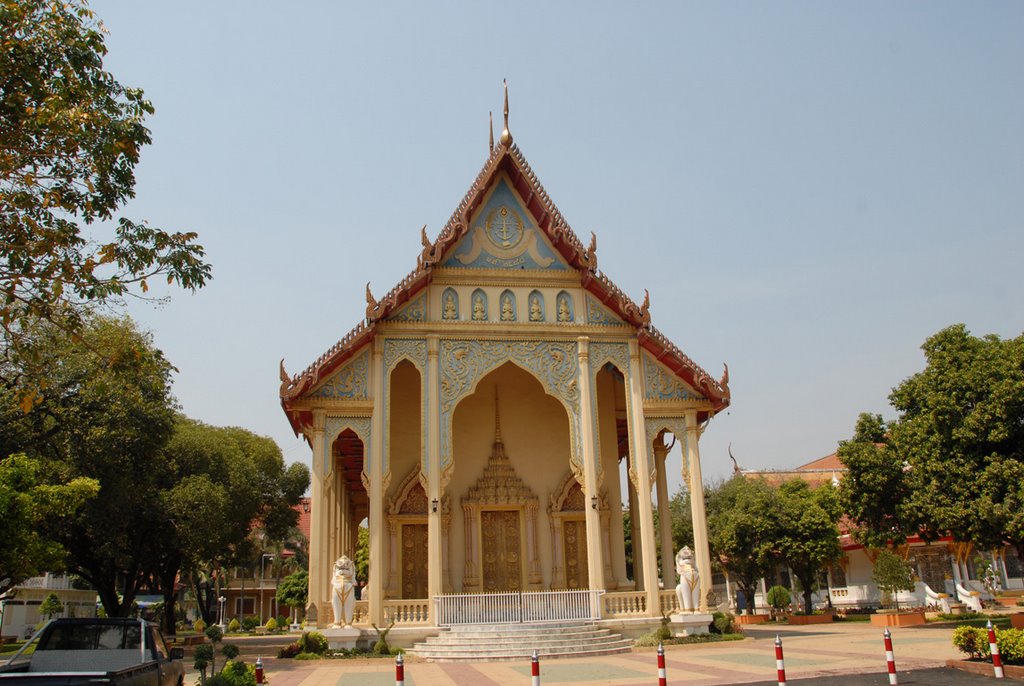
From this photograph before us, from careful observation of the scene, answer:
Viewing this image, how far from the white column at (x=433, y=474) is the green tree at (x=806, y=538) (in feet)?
47.7

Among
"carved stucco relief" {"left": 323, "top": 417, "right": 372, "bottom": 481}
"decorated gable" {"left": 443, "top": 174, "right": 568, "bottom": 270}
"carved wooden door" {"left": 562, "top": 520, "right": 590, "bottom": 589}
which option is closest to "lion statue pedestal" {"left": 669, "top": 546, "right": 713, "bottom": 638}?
"carved wooden door" {"left": 562, "top": 520, "right": 590, "bottom": 589}

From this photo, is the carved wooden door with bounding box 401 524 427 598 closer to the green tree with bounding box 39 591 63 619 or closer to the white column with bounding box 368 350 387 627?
the white column with bounding box 368 350 387 627

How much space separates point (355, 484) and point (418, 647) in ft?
35.3

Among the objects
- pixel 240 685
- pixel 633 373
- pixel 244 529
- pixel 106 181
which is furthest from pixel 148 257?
pixel 244 529

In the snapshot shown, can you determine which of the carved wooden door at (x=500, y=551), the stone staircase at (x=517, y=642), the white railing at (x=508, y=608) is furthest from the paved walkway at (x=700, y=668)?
the carved wooden door at (x=500, y=551)

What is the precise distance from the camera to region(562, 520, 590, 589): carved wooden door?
63.6 feet

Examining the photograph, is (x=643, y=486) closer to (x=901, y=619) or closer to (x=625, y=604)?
(x=625, y=604)

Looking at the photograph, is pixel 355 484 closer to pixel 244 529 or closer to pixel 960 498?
pixel 244 529

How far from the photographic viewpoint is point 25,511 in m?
12.2

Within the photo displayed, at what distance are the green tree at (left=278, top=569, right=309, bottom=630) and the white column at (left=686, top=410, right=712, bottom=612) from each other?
1236 inches

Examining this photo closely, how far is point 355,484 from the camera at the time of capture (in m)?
25.8

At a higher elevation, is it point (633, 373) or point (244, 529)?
point (633, 373)

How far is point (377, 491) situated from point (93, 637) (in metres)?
8.90

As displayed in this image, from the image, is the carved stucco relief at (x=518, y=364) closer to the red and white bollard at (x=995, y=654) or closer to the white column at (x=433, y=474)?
the white column at (x=433, y=474)
